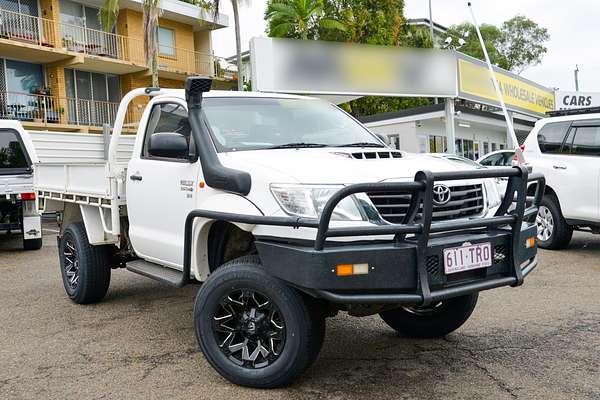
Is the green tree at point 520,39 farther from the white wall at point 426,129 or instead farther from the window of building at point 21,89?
the window of building at point 21,89

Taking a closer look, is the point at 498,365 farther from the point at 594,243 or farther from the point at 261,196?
the point at 594,243

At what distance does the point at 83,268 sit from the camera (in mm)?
5895

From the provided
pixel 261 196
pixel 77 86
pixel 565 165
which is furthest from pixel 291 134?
pixel 77 86

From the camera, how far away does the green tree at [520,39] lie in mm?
47406

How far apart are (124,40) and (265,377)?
911 inches

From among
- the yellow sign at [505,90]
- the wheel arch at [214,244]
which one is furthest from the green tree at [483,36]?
the wheel arch at [214,244]

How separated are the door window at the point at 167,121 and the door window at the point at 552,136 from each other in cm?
598

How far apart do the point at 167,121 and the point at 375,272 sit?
2474 mm

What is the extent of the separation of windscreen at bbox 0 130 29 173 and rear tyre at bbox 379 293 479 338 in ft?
26.6

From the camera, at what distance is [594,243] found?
31.7 feet

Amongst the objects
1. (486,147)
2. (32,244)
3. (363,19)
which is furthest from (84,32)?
(486,147)

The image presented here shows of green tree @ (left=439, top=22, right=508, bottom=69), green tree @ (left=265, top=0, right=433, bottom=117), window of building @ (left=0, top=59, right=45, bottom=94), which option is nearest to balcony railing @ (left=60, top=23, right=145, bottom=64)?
window of building @ (left=0, top=59, right=45, bottom=94)

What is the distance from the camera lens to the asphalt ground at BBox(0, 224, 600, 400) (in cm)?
376

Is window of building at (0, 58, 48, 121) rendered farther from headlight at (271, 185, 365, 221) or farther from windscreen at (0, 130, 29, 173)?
headlight at (271, 185, 365, 221)
